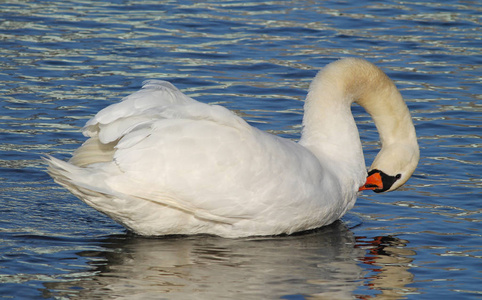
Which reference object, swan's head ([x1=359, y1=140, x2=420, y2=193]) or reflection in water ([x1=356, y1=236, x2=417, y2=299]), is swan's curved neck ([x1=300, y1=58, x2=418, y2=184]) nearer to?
swan's head ([x1=359, y1=140, x2=420, y2=193])

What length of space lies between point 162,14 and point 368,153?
6.29 metres

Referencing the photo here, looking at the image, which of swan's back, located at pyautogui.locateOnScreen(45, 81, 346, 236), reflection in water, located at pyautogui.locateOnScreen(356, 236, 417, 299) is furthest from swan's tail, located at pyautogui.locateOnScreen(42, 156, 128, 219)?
reflection in water, located at pyautogui.locateOnScreen(356, 236, 417, 299)

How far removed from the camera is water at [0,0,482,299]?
7.03 meters

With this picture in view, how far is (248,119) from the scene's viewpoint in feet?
36.5

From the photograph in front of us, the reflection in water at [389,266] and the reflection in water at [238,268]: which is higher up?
the reflection in water at [238,268]

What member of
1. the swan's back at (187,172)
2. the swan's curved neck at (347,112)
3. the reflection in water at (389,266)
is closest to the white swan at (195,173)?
the swan's back at (187,172)

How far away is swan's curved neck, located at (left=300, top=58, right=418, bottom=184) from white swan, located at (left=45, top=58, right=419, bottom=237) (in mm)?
155

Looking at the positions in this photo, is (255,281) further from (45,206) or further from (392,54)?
(392,54)

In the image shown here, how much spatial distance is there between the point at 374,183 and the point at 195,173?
1927 millimetres

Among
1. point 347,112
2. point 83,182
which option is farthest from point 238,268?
point 347,112

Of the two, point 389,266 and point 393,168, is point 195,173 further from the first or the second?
point 393,168

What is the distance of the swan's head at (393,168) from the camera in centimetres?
852

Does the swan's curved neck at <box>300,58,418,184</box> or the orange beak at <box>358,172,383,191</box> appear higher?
the swan's curved neck at <box>300,58,418,184</box>

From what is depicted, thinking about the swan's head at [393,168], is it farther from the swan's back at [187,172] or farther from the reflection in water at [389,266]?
the swan's back at [187,172]
